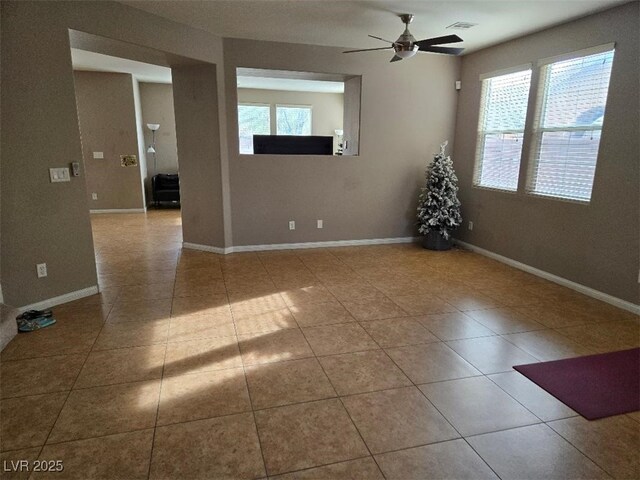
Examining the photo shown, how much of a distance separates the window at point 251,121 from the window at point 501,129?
19.6 ft

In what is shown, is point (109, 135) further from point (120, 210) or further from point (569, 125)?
point (569, 125)

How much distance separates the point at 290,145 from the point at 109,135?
494cm

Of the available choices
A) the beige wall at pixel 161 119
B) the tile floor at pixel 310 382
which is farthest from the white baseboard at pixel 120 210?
the tile floor at pixel 310 382

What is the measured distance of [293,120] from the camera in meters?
10.1

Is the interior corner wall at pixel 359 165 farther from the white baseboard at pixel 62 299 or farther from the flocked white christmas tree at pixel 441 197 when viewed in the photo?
the white baseboard at pixel 62 299

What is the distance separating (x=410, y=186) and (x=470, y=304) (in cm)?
261

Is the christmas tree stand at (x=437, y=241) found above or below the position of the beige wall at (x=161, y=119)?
below

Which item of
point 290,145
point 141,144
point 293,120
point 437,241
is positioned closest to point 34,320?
point 290,145

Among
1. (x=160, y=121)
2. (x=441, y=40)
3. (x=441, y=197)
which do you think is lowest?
(x=441, y=197)

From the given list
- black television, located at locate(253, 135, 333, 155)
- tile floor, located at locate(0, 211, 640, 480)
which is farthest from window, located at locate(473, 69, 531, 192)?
black television, located at locate(253, 135, 333, 155)

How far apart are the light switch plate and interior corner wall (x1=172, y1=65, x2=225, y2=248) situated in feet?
6.07

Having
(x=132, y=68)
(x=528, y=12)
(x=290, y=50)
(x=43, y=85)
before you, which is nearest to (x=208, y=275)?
(x=43, y=85)

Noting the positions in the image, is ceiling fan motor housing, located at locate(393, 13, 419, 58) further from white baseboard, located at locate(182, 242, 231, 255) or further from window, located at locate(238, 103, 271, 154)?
window, located at locate(238, 103, 271, 154)

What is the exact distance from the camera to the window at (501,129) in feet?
15.2
